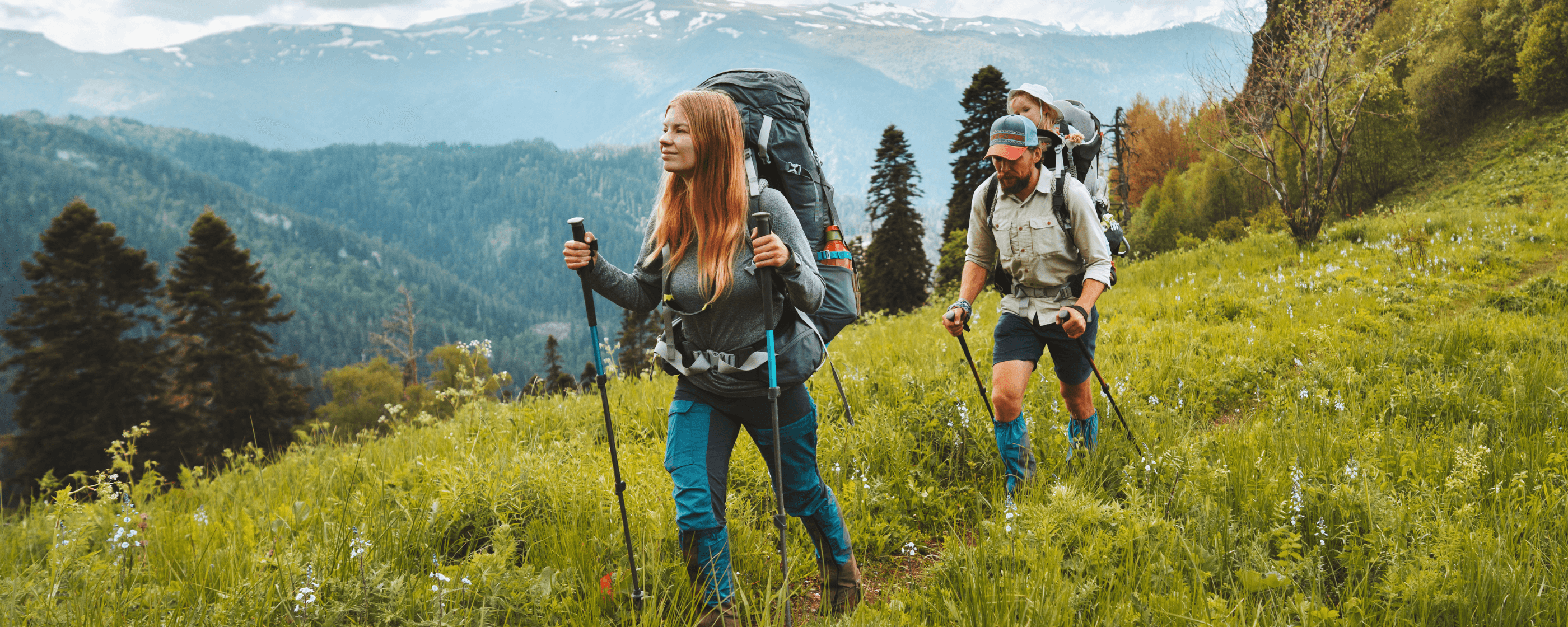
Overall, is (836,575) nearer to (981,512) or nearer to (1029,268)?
(981,512)

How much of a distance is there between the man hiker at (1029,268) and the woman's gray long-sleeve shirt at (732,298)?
142 centimetres

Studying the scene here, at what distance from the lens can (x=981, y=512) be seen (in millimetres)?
4047

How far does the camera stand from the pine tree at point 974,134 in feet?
110

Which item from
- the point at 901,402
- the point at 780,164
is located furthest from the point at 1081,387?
the point at 780,164

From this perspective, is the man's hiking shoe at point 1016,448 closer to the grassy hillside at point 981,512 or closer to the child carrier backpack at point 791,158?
the grassy hillside at point 981,512

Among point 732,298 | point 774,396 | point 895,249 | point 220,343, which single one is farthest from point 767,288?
point 220,343

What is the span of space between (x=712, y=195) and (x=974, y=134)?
34897 mm

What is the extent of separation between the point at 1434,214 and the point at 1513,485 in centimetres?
1581

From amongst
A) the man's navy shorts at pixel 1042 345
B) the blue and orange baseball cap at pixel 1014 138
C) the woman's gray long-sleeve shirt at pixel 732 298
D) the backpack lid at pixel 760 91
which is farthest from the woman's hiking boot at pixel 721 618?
the blue and orange baseball cap at pixel 1014 138

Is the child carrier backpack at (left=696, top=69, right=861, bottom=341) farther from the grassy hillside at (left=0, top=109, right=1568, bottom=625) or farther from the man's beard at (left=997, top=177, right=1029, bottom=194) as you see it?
the grassy hillside at (left=0, top=109, right=1568, bottom=625)

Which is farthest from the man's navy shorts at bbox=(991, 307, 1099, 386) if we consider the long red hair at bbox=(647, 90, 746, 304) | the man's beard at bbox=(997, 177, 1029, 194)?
the long red hair at bbox=(647, 90, 746, 304)

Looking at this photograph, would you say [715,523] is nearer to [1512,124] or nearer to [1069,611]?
[1069,611]

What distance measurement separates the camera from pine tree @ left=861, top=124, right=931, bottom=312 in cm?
4588

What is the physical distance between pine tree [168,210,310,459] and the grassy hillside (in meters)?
50.9
